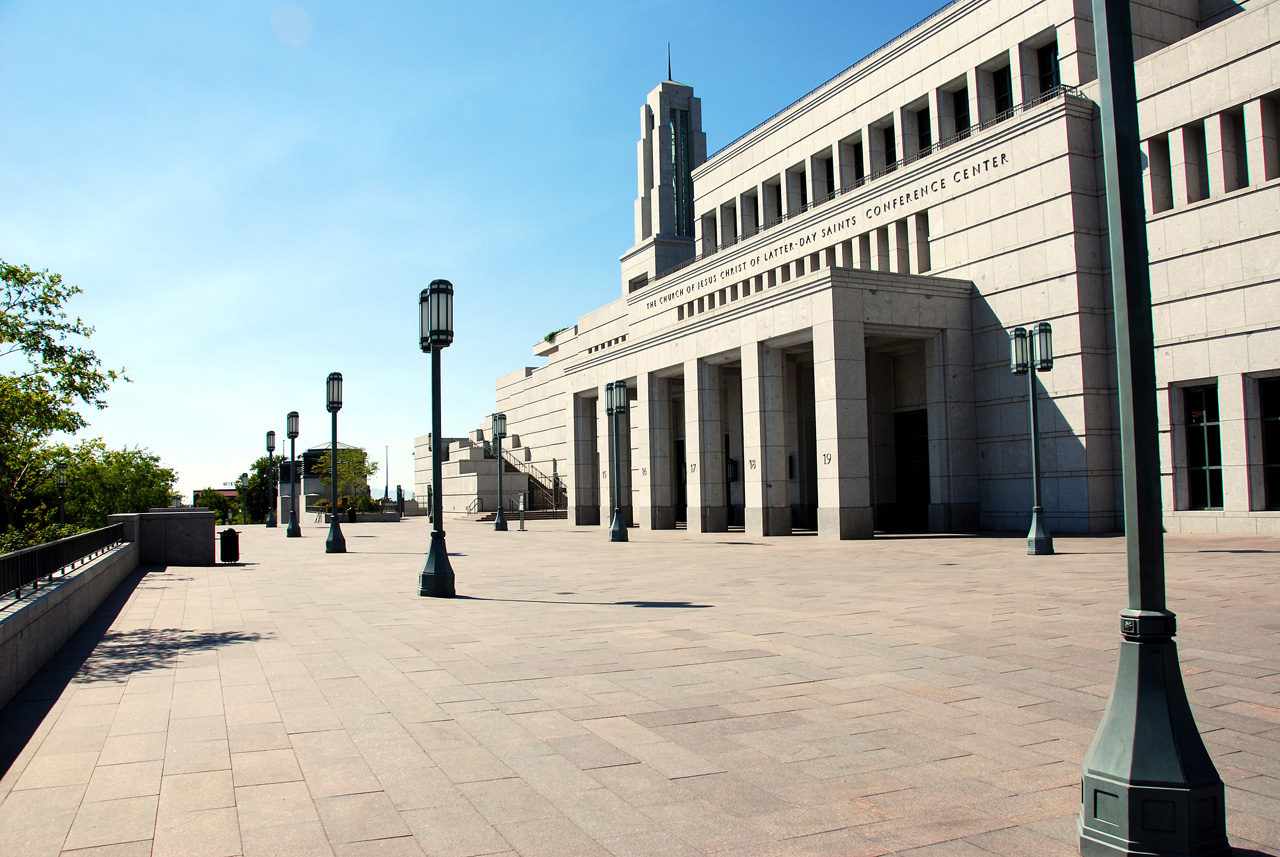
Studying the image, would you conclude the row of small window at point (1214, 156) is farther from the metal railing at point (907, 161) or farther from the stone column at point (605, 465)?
the stone column at point (605, 465)

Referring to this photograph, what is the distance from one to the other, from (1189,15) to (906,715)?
3351cm

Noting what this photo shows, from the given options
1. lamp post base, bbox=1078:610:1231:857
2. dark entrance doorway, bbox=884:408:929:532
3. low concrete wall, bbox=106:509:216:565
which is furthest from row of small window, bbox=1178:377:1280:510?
low concrete wall, bbox=106:509:216:565

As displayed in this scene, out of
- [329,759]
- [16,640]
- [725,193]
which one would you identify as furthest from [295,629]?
[725,193]

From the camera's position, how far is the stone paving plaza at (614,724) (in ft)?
14.8

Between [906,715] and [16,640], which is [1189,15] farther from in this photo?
[16,640]

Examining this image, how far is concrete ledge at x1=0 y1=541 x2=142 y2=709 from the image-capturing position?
7.36 meters

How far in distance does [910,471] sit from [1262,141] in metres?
15.0

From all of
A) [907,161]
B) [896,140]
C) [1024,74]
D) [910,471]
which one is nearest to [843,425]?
[910,471]

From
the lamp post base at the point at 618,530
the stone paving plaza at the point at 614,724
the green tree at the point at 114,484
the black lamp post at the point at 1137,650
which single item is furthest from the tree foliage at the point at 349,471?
the black lamp post at the point at 1137,650

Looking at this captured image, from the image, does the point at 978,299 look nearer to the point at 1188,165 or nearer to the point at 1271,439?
the point at 1188,165

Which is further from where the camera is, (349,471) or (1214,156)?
(349,471)

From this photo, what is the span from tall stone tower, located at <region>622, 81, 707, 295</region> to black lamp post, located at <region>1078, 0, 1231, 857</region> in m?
→ 53.0

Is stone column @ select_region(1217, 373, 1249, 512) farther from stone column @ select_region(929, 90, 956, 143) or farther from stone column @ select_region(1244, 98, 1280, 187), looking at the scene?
stone column @ select_region(929, 90, 956, 143)

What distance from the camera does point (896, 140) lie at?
115 ft
